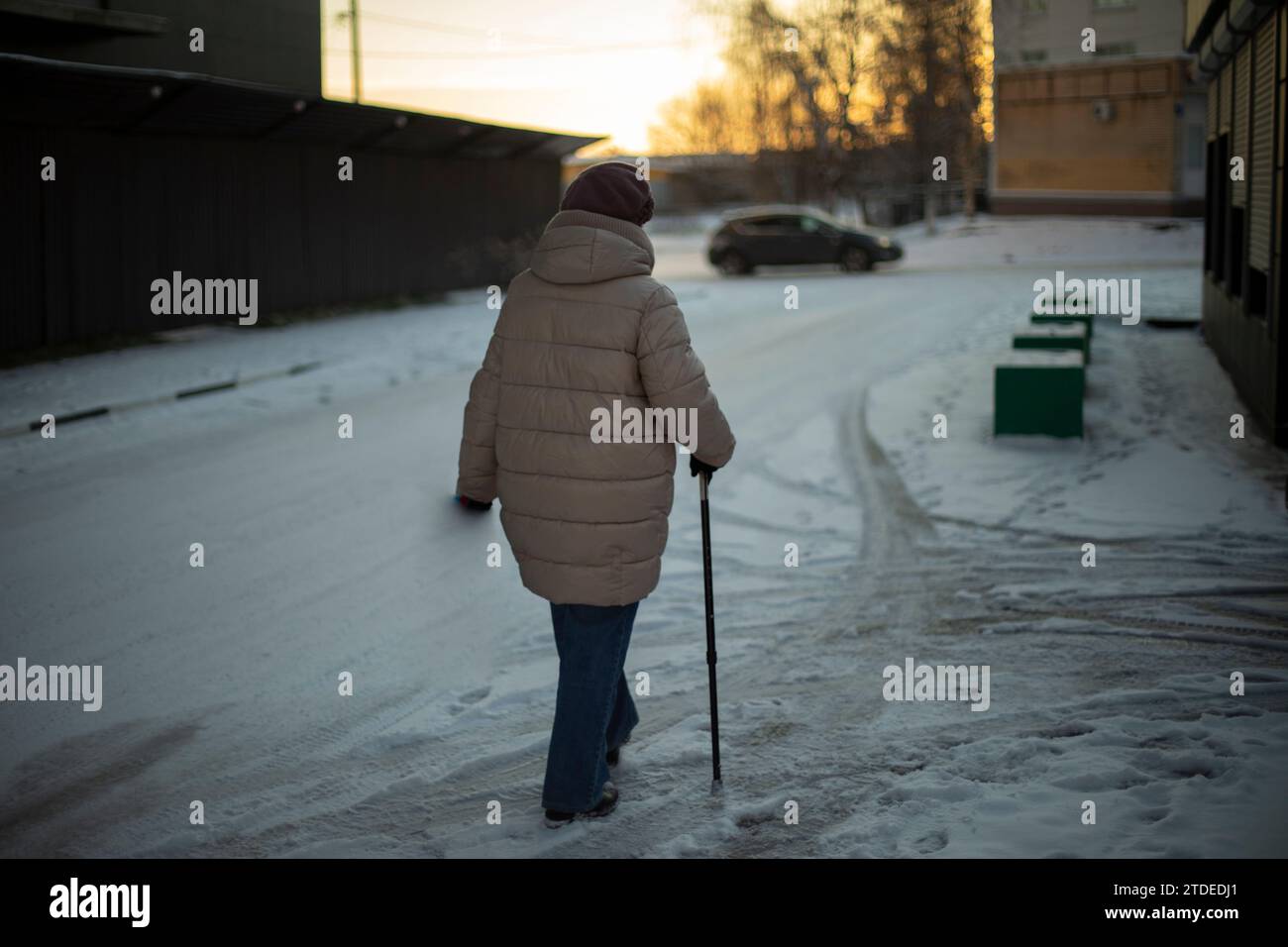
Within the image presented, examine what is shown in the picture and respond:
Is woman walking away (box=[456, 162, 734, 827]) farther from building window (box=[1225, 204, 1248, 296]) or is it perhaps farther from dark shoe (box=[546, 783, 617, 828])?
building window (box=[1225, 204, 1248, 296])

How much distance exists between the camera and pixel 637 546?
4.14 meters

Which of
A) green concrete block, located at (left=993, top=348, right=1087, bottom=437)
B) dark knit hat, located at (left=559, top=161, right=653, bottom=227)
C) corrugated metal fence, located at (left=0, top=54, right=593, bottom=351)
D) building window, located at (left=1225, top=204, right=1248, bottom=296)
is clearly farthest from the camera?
corrugated metal fence, located at (left=0, top=54, right=593, bottom=351)

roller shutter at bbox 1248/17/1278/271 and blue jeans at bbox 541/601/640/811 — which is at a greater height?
roller shutter at bbox 1248/17/1278/271

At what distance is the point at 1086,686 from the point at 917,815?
4.86 ft

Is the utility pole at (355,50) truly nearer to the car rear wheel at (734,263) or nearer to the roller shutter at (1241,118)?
the car rear wheel at (734,263)

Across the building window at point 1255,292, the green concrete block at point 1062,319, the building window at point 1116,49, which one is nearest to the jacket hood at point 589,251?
the building window at point 1255,292

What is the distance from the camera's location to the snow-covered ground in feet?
14.3

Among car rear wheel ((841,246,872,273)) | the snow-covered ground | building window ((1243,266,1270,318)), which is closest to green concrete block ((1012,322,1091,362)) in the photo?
the snow-covered ground

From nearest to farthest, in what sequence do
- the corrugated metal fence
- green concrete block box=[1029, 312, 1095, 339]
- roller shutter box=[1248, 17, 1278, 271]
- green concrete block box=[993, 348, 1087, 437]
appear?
green concrete block box=[993, 348, 1087, 437] → roller shutter box=[1248, 17, 1278, 271] → green concrete block box=[1029, 312, 1095, 339] → the corrugated metal fence

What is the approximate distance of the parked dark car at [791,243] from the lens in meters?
30.0

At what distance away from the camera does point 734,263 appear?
30719mm

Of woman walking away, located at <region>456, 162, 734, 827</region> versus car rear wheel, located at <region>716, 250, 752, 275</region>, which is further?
car rear wheel, located at <region>716, 250, 752, 275</region>

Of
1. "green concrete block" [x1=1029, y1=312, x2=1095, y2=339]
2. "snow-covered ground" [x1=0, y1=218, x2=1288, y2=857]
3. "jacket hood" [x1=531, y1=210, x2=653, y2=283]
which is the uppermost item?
"jacket hood" [x1=531, y1=210, x2=653, y2=283]

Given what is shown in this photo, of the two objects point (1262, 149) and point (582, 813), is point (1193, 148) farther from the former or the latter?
point (582, 813)
